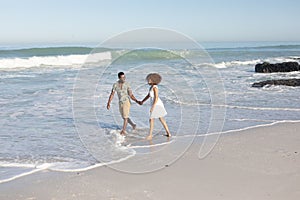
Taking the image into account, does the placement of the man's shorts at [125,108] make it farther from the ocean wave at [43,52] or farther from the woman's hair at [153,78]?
the ocean wave at [43,52]

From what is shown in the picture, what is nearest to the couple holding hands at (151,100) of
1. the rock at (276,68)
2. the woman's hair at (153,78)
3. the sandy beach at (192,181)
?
the woman's hair at (153,78)

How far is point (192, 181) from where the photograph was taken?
529 centimetres

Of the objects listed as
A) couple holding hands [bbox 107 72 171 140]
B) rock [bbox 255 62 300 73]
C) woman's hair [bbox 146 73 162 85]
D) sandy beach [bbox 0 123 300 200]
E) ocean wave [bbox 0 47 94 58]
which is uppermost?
ocean wave [bbox 0 47 94 58]

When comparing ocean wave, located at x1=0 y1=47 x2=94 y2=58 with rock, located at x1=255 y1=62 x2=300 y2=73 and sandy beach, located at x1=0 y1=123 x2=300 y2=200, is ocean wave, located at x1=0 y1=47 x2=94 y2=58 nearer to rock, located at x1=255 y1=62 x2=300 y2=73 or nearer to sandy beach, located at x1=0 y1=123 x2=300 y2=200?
rock, located at x1=255 y1=62 x2=300 y2=73

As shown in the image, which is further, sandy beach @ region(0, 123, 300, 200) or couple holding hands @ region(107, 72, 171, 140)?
couple holding hands @ region(107, 72, 171, 140)

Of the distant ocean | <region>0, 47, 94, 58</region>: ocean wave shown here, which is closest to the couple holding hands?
the distant ocean

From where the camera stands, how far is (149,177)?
18.0 feet

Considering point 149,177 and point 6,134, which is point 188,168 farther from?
point 6,134

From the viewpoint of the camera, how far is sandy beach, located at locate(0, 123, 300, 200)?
4.84 metres

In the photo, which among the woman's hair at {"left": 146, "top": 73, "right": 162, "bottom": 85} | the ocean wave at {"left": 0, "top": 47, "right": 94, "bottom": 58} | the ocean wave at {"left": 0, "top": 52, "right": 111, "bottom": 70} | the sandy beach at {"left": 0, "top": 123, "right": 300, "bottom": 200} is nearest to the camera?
the sandy beach at {"left": 0, "top": 123, "right": 300, "bottom": 200}

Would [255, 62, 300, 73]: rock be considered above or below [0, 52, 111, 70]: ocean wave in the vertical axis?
below

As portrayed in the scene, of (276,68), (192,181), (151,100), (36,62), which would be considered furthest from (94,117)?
(36,62)

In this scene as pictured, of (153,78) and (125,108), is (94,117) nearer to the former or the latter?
(125,108)

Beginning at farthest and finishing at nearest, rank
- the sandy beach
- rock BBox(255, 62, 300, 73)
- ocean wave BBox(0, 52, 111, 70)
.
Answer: ocean wave BBox(0, 52, 111, 70) → rock BBox(255, 62, 300, 73) → the sandy beach
